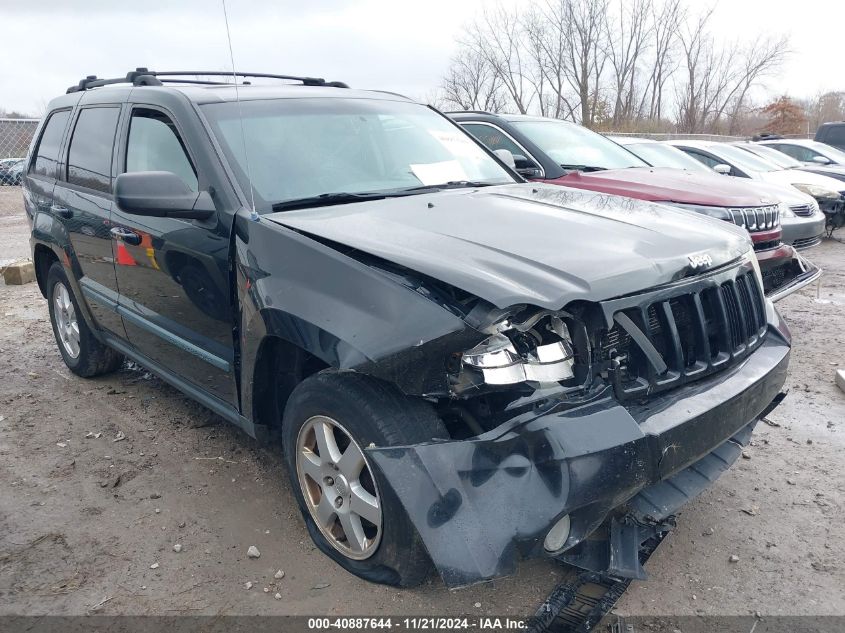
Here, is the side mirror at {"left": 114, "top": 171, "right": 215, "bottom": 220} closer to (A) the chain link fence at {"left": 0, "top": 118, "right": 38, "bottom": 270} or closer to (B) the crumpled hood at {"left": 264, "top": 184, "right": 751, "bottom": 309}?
(B) the crumpled hood at {"left": 264, "top": 184, "right": 751, "bottom": 309}

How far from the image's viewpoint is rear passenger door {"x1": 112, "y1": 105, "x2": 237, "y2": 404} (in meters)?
3.12

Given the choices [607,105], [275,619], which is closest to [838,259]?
[275,619]

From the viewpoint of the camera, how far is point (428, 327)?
222 cm

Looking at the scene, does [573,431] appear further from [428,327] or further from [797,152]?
[797,152]

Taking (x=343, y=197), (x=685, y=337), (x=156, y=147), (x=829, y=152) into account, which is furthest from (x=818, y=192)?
(x=156, y=147)

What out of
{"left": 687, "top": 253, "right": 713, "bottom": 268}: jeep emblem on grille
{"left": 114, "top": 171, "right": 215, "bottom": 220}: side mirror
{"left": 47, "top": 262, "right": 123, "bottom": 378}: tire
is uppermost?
{"left": 114, "top": 171, "right": 215, "bottom": 220}: side mirror

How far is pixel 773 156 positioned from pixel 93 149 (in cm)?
1246

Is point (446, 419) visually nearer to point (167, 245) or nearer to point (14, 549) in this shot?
point (167, 245)

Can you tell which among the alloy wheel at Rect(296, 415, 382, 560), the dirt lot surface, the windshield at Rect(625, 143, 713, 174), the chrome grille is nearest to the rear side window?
the windshield at Rect(625, 143, 713, 174)

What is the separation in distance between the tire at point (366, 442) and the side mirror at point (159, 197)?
3.04 feet

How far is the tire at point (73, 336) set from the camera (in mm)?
4816

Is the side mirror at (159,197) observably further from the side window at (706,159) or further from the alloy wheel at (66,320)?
the side window at (706,159)

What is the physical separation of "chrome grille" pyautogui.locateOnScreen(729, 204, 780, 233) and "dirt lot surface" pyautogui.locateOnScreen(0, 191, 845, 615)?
1.48 meters

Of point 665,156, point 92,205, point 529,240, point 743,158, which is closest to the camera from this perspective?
point 529,240
